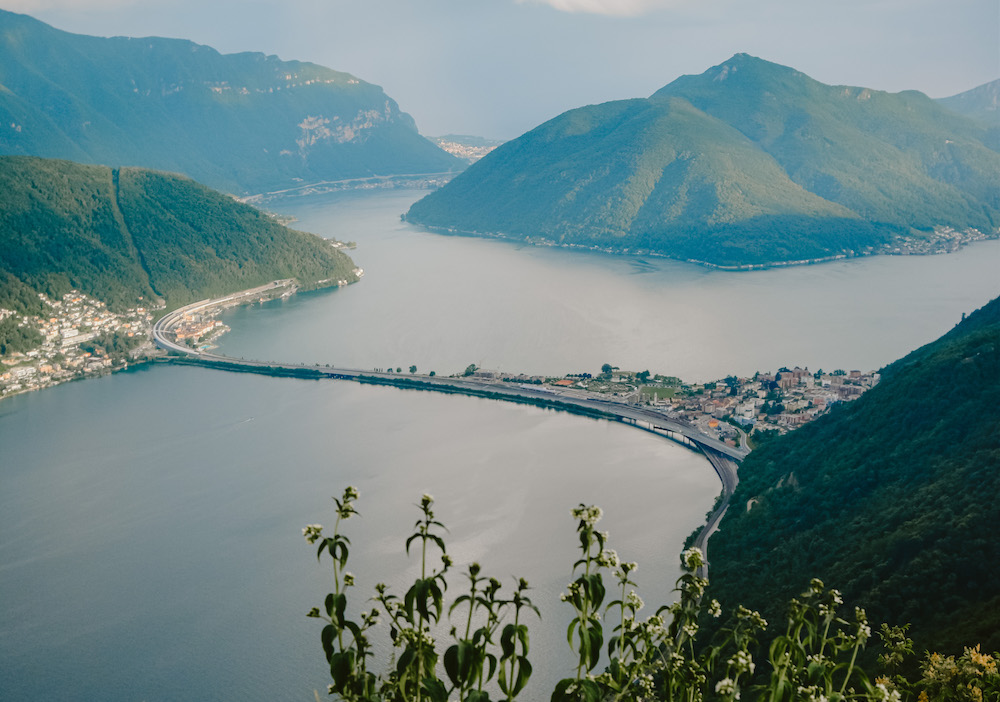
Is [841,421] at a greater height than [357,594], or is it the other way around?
[841,421]

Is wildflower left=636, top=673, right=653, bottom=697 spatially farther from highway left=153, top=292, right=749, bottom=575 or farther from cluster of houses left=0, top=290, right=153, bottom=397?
cluster of houses left=0, top=290, right=153, bottom=397

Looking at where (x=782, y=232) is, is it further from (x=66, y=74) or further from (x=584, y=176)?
(x=66, y=74)

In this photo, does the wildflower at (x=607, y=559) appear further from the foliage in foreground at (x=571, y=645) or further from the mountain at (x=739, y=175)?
the mountain at (x=739, y=175)

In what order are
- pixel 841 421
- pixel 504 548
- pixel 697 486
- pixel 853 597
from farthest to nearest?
pixel 697 486 < pixel 841 421 < pixel 504 548 < pixel 853 597

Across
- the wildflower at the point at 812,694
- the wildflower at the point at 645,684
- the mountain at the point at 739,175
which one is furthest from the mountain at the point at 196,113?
the wildflower at the point at 812,694

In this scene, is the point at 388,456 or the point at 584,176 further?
the point at 584,176

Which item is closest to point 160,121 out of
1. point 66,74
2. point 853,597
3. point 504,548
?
point 66,74

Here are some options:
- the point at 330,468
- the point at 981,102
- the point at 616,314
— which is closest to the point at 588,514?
the point at 330,468

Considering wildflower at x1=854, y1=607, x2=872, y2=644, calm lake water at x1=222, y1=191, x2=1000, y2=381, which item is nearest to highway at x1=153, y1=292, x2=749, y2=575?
calm lake water at x1=222, y1=191, x2=1000, y2=381
